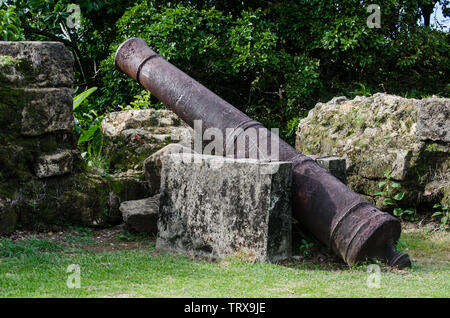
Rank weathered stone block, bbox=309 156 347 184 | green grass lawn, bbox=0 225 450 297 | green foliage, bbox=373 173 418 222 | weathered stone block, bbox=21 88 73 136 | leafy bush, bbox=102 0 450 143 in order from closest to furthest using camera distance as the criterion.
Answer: green grass lawn, bbox=0 225 450 297, weathered stone block, bbox=309 156 347 184, weathered stone block, bbox=21 88 73 136, green foliage, bbox=373 173 418 222, leafy bush, bbox=102 0 450 143

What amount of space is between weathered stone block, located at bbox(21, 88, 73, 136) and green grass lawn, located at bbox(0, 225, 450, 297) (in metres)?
1.33

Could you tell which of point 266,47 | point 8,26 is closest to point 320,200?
point 8,26

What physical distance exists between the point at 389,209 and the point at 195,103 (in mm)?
2987

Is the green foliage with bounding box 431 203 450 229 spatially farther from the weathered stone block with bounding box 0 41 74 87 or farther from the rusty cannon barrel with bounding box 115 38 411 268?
the weathered stone block with bounding box 0 41 74 87

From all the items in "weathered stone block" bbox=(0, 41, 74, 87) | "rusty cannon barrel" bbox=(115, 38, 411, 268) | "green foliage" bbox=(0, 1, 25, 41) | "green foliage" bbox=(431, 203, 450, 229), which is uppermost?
"green foliage" bbox=(0, 1, 25, 41)

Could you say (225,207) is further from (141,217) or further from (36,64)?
(36,64)

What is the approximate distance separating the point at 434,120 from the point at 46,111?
469 centimetres

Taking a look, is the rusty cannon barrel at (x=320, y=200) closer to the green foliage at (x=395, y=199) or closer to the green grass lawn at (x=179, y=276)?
the green grass lawn at (x=179, y=276)

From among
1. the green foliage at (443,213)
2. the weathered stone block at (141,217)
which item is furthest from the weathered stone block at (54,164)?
the green foliage at (443,213)

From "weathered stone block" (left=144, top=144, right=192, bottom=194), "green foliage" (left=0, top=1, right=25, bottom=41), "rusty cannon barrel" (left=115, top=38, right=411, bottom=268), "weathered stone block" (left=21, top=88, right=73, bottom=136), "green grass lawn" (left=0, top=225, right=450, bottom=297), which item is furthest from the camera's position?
"green foliage" (left=0, top=1, right=25, bottom=41)

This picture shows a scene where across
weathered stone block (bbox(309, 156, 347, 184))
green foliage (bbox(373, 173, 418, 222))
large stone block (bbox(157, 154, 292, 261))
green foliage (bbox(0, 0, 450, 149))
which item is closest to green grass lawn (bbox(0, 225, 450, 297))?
large stone block (bbox(157, 154, 292, 261))

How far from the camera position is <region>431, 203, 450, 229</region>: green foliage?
22.4 ft

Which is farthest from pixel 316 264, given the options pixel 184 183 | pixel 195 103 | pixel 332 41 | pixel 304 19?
pixel 304 19

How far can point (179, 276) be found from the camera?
4.67 meters
